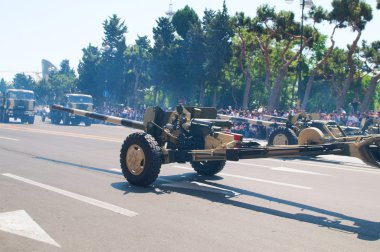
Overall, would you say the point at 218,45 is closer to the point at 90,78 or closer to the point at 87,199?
the point at 90,78

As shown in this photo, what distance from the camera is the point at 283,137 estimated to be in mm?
15078

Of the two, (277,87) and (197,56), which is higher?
(197,56)

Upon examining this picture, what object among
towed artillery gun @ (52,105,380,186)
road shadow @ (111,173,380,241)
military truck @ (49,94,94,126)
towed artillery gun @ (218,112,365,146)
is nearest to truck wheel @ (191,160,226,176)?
towed artillery gun @ (52,105,380,186)

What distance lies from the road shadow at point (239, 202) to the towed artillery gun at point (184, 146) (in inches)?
14.3

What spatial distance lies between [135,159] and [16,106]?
96.1 feet

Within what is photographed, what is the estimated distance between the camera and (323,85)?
180 ft

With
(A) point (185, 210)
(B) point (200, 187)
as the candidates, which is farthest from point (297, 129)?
(A) point (185, 210)

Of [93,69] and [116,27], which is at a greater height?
[116,27]

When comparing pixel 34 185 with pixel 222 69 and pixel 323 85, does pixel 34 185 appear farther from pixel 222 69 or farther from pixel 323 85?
pixel 323 85

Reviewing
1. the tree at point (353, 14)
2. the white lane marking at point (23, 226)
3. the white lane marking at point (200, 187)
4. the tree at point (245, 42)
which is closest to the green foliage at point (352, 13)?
the tree at point (353, 14)

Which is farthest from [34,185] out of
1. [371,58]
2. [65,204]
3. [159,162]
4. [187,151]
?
[371,58]

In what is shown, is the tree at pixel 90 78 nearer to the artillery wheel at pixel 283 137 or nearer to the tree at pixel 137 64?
the tree at pixel 137 64

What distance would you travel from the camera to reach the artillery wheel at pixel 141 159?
829 centimetres

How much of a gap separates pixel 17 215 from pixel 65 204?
34.6 inches
